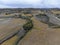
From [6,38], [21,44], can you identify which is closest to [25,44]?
[21,44]

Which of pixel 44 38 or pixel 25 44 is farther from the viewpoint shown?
pixel 44 38

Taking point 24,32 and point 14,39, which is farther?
point 24,32

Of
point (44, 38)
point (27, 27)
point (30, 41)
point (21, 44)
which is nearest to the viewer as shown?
point (21, 44)

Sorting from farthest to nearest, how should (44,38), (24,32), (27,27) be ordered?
(27,27) → (24,32) → (44,38)

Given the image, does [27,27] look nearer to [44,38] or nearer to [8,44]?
→ [44,38]

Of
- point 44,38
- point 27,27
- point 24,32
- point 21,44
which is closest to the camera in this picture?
point 21,44

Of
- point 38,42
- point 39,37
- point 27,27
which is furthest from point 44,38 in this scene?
point 27,27

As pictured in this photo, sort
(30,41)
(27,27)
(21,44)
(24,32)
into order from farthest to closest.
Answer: (27,27) < (24,32) < (30,41) < (21,44)

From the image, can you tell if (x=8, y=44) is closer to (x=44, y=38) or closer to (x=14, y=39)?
(x=14, y=39)
